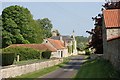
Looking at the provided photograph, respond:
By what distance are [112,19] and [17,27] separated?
3402 centimetres

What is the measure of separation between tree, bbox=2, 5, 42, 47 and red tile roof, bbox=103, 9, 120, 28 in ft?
102

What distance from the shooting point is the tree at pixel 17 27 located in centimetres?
6644

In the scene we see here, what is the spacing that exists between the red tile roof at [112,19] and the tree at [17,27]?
31.2 m

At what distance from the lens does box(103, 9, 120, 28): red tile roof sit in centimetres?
3718

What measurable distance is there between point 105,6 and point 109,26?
13.5 meters

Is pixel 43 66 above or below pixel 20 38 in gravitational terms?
below

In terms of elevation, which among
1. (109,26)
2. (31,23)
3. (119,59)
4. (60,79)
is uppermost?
(31,23)

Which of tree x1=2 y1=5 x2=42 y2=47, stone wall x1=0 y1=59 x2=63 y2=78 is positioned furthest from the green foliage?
stone wall x1=0 y1=59 x2=63 y2=78

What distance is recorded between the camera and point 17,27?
6812 cm

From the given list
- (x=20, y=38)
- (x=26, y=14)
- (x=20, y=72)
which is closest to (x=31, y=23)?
(x=26, y=14)

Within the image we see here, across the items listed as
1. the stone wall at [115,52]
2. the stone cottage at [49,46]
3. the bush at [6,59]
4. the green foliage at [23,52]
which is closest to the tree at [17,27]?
the stone cottage at [49,46]

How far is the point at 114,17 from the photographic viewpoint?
38.2 meters

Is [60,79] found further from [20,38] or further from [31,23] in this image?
[31,23]

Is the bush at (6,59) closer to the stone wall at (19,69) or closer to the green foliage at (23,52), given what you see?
the stone wall at (19,69)
